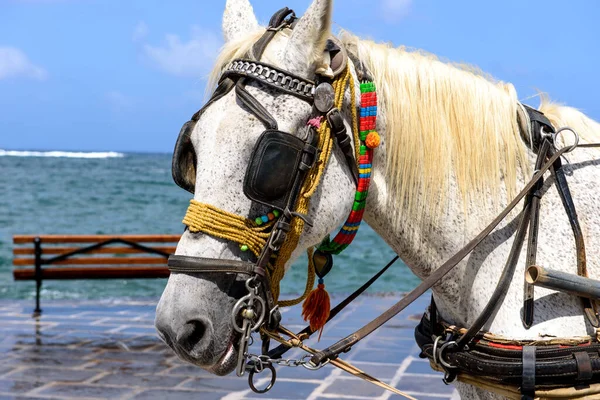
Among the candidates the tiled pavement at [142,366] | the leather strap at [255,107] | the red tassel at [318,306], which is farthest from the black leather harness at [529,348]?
the tiled pavement at [142,366]

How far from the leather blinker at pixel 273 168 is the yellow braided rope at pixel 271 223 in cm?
5

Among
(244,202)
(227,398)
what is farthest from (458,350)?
(227,398)

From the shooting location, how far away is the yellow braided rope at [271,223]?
66.2 inches

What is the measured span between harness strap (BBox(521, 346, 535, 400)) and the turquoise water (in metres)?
7.40

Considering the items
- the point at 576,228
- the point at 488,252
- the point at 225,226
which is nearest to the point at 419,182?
the point at 488,252

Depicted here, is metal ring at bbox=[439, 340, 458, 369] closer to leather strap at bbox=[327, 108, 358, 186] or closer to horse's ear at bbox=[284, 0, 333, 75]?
leather strap at bbox=[327, 108, 358, 186]

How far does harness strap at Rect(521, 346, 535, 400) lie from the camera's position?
5.53 ft

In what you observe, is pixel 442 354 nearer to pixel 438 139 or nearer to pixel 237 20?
pixel 438 139

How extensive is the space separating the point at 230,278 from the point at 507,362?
0.66 m

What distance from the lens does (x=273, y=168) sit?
169 cm

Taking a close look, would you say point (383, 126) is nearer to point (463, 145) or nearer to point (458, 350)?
point (463, 145)

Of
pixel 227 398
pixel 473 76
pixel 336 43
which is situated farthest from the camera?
pixel 227 398

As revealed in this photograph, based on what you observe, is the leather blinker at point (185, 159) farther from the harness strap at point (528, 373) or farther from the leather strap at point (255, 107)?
the harness strap at point (528, 373)

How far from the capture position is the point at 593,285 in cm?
168
